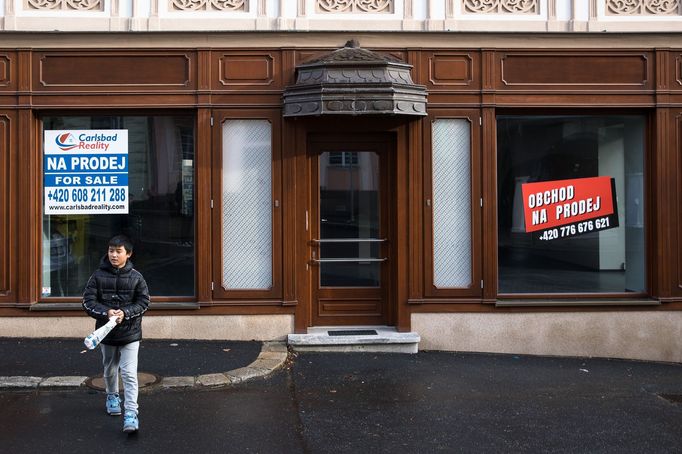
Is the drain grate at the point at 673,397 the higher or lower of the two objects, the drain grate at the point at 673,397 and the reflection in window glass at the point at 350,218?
the lower

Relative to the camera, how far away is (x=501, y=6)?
8992 millimetres

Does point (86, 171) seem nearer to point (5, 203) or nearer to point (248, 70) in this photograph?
point (5, 203)

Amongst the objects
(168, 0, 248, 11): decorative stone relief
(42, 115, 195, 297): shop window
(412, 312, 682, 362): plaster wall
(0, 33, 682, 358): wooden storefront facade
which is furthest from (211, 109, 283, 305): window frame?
(412, 312, 682, 362): plaster wall

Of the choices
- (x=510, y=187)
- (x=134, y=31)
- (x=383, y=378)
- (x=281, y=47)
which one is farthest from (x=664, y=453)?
(x=134, y=31)

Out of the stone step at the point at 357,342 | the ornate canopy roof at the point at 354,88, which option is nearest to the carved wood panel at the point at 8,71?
the ornate canopy roof at the point at 354,88

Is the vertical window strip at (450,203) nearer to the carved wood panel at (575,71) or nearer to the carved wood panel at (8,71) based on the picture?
the carved wood panel at (575,71)

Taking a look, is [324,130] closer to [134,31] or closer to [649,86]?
[134,31]

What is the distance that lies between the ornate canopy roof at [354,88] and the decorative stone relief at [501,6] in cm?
122

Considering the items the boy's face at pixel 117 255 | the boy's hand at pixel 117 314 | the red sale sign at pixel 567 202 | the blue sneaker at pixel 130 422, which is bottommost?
the blue sneaker at pixel 130 422

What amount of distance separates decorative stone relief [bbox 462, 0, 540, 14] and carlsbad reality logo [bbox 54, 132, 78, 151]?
16.9ft

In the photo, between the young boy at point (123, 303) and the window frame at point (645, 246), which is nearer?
the young boy at point (123, 303)

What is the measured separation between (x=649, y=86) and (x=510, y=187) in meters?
2.11

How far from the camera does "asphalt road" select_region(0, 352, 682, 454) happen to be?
18.5ft

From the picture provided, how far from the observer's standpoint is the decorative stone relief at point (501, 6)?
8.99 m
